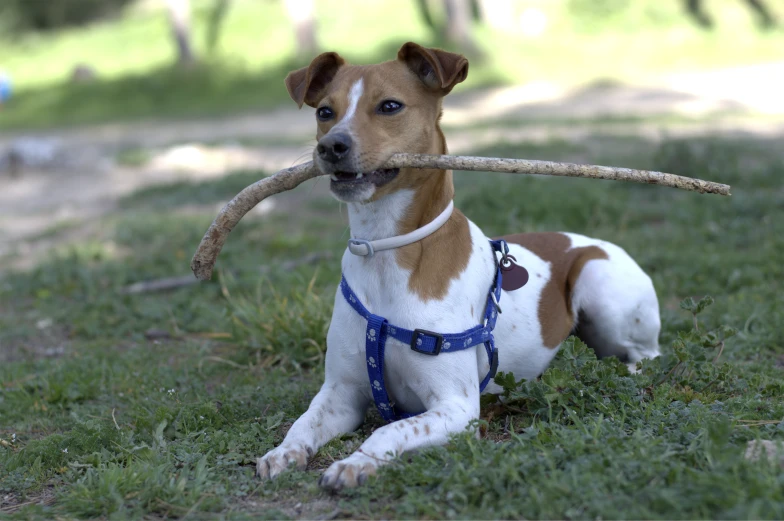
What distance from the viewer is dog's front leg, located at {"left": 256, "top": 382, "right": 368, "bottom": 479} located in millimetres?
3270

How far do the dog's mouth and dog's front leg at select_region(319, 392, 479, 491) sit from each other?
962mm

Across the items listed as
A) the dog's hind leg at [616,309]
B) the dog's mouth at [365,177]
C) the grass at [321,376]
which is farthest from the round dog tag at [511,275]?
the dog's mouth at [365,177]

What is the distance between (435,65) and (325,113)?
53 centimetres

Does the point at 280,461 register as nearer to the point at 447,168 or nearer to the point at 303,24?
the point at 447,168

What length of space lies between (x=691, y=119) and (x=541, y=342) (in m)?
11.4

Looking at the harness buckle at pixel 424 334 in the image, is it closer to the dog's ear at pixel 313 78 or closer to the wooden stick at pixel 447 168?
the wooden stick at pixel 447 168

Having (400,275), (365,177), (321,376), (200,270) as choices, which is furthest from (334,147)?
(321,376)

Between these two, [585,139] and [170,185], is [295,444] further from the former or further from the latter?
[585,139]

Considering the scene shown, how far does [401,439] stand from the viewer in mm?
3207

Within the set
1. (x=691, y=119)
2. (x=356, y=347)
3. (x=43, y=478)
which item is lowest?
(x=691, y=119)

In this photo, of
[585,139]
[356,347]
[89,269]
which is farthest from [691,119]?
[356,347]

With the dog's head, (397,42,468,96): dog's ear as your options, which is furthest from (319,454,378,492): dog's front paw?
(397,42,468,96): dog's ear

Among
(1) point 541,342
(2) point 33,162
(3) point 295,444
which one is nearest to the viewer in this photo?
(3) point 295,444

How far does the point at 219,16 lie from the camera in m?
29.3
